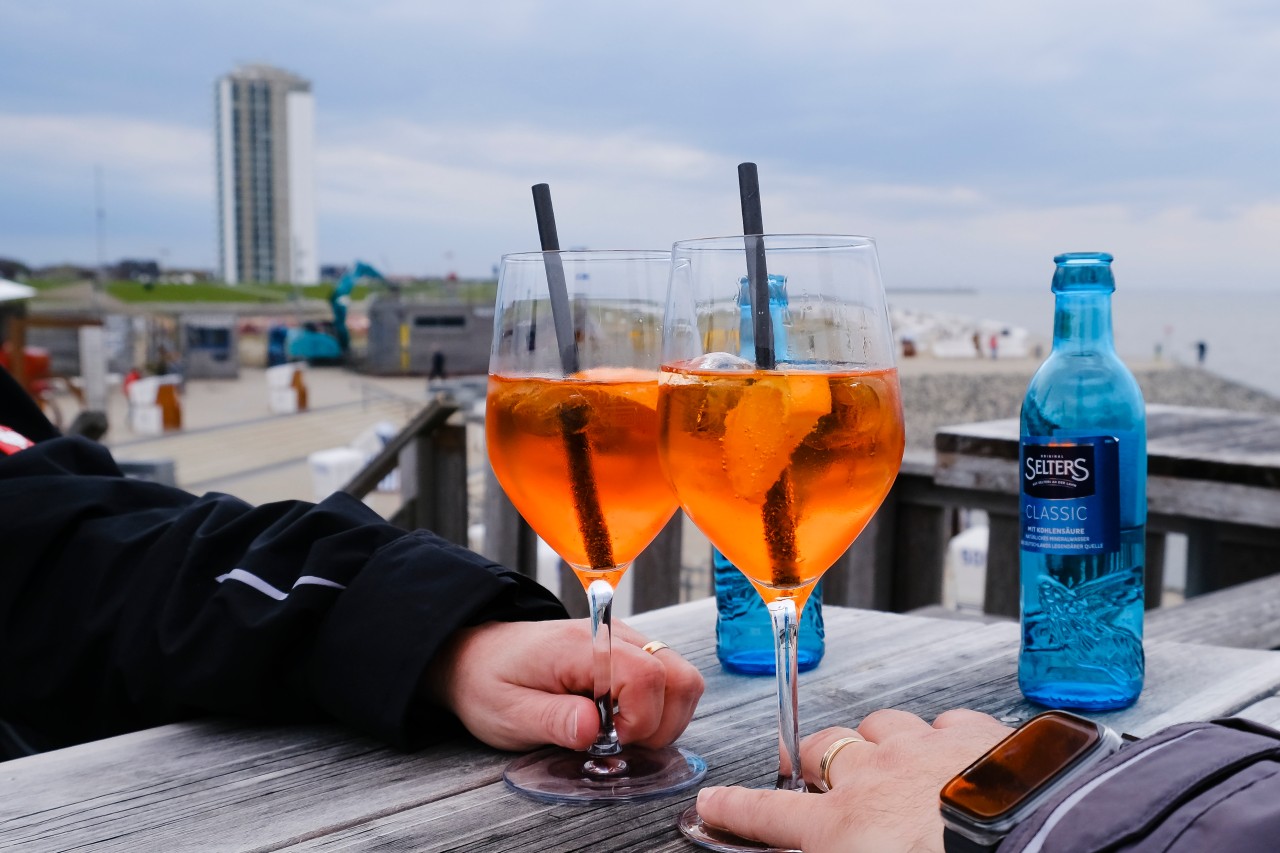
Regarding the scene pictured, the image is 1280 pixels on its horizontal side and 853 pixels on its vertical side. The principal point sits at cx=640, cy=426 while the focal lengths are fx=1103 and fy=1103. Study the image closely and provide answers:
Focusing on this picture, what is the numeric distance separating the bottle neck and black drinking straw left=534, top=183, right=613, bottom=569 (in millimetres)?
505

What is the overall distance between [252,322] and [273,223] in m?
53.3

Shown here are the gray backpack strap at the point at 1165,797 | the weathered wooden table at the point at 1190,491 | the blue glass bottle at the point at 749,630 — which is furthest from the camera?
the weathered wooden table at the point at 1190,491

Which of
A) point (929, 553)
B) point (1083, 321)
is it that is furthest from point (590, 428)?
point (929, 553)

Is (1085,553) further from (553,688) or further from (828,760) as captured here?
(553,688)

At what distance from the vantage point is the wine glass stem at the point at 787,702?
744 mm

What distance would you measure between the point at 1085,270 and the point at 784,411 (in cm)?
48

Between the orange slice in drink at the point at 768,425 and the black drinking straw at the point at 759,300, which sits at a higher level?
the black drinking straw at the point at 759,300

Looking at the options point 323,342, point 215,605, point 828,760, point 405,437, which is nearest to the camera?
point 828,760

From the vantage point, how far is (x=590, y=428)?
858 millimetres

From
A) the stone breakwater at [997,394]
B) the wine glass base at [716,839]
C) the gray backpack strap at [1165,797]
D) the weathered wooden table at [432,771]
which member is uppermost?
the gray backpack strap at [1165,797]

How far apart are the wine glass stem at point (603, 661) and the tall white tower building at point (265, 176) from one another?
106827 mm

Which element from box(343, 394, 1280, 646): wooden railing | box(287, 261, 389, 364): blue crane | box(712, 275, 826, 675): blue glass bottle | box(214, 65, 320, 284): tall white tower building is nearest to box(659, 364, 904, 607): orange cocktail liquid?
box(712, 275, 826, 675): blue glass bottle

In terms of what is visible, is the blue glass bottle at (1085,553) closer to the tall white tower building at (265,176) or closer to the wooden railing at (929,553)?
the wooden railing at (929,553)

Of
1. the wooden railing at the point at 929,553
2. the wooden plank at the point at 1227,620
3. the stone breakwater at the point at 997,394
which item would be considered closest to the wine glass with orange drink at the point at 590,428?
the wooden plank at the point at 1227,620
